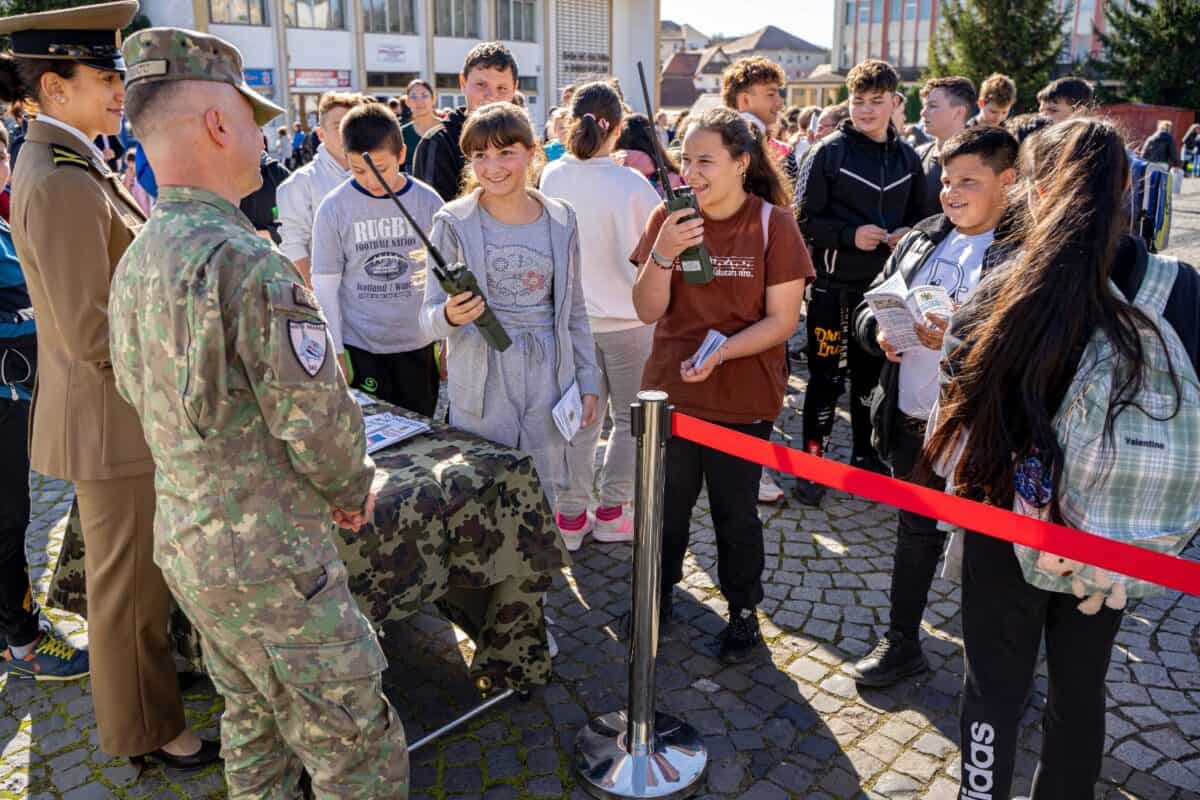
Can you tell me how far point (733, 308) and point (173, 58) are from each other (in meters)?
2.10

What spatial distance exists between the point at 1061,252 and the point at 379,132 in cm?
296

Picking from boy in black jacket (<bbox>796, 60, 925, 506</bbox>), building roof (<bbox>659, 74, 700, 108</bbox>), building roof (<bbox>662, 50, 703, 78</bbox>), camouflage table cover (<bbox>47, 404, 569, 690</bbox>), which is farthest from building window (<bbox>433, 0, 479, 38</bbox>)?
building roof (<bbox>662, 50, 703, 78</bbox>)

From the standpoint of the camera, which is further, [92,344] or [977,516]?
[92,344]

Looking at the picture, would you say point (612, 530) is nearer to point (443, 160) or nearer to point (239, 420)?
point (443, 160)

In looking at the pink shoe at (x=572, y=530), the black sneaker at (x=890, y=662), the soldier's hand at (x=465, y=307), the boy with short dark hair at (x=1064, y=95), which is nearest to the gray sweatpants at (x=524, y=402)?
the soldier's hand at (x=465, y=307)

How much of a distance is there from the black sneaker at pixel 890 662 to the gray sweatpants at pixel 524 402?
4.40 feet

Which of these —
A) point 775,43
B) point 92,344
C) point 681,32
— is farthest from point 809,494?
point 681,32

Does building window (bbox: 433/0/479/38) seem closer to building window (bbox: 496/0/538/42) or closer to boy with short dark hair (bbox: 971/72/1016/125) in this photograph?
building window (bbox: 496/0/538/42)

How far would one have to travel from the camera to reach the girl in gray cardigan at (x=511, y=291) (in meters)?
3.38

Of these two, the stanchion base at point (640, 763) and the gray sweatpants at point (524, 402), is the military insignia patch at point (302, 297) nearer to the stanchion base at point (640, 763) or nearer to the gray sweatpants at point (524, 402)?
the gray sweatpants at point (524, 402)

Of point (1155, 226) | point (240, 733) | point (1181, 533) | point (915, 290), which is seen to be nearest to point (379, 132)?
point (915, 290)

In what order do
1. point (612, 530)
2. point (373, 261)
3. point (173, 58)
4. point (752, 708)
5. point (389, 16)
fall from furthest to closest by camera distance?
1. point (389, 16)
2. point (612, 530)
3. point (373, 261)
4. point (752, 708)
5. point (173, 58)

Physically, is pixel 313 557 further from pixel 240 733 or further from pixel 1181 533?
pixel 1181 533

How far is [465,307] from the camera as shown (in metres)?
3.15
